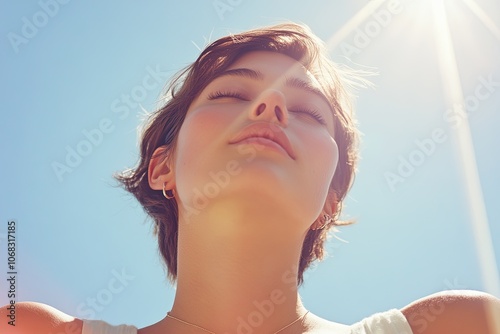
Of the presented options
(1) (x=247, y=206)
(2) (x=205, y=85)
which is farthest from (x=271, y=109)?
(2) (x=205, y=85)

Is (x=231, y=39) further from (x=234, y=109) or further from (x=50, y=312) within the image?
(x=50, y=312)

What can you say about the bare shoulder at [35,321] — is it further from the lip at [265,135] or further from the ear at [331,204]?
the ear at [331,204]

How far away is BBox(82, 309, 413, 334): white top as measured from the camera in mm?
2797

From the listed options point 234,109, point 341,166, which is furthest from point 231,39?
point 341,166

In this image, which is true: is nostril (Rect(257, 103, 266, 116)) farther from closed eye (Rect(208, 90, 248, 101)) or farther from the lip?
closed eye (Rect(208, 90, 248, 101))

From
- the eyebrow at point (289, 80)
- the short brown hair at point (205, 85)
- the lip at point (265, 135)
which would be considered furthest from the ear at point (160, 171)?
the lip at point (265, 135)

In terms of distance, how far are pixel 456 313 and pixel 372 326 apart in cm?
43

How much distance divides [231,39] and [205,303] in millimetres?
1936

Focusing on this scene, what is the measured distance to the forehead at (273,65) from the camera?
3541mm

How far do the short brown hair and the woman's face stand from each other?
44cm

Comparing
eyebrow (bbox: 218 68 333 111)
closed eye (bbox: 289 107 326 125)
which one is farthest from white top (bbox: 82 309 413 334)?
eyebrow (bbox: 218 68 333 111)

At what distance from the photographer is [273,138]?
9.74 feet

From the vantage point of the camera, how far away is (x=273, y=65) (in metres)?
3.68

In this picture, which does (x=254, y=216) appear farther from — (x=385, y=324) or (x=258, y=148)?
(x=385, y=324)
